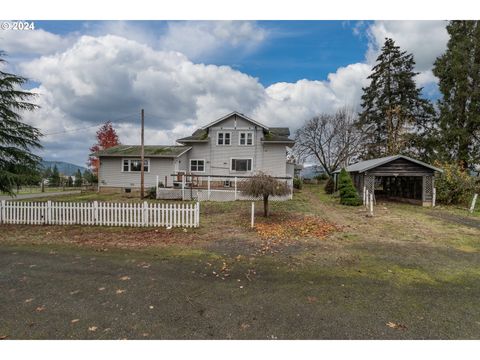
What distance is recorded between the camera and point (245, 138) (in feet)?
79.5

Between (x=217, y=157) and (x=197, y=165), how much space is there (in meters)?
2.27

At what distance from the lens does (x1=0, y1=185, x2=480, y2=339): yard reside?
131 inches

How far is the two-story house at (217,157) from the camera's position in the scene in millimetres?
23797

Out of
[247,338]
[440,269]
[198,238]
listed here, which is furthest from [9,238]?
[440,269]

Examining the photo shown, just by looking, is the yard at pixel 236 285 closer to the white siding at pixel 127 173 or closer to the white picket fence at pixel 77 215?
the white picket fence at pixel 77 215

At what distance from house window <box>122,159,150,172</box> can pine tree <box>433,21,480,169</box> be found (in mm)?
29487

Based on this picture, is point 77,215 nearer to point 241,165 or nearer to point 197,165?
point 197,165

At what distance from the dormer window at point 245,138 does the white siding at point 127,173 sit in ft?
22.8

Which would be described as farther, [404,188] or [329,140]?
[329,140]

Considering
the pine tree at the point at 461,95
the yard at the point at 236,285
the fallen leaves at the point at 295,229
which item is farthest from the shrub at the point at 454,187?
the fallen leaves at the point at 295,229

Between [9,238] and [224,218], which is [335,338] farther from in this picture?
[9,238]

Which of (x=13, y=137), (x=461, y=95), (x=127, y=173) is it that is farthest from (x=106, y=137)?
(x=461, y=95)

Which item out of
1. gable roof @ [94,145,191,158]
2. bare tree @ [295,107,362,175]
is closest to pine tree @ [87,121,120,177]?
gable roof @ [94,145,191,158]

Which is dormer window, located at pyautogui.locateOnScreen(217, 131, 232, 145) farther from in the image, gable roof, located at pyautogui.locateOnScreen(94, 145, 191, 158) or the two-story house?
gable roof, located at pyautogui.locateOnScreen(94, 145, 191, 158)
